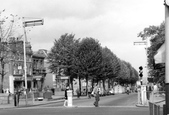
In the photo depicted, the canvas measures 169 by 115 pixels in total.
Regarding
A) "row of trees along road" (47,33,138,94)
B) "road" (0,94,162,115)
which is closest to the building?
"row of trees along road" (47,33,138,94)

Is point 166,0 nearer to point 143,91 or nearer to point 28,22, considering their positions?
point 143,91

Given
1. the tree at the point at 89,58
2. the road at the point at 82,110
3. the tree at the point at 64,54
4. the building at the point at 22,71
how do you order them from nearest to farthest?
the road at the point at 82,110 → the tree at the point at 89,58 → the tree at the point at 64,54 → the building at the point at 22,71

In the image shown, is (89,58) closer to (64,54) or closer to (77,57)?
(77,57)

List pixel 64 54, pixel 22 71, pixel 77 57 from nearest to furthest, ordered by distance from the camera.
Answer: pixel 77 57 < pixel 64 54 < pixel 22 71

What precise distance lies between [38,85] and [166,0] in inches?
3271

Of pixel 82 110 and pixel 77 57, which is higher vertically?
pixel 77 57

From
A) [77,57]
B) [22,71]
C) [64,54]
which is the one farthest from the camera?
[22,71]

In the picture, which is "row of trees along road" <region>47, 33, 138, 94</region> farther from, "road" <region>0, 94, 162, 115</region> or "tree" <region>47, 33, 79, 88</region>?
"road" <region>0, 94, 162, 115</region>

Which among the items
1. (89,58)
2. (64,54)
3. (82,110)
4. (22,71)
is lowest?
(82,110)

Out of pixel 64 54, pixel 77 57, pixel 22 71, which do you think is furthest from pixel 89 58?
pixel 22 71

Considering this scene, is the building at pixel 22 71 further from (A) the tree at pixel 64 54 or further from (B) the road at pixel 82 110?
(B) the road at pixel 82 110

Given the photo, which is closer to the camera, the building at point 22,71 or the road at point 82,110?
the road at point 82,110

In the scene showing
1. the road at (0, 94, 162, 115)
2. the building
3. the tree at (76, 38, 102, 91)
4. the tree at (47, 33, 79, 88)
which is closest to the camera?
the road at (0, 94, 162, 115)

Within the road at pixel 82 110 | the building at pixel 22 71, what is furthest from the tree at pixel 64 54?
the road at pixel 82 110
